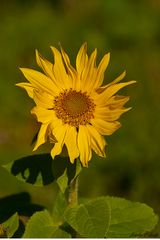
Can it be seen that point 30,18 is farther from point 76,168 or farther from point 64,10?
point 76,168

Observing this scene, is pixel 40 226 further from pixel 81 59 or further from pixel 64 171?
pixel 81 59

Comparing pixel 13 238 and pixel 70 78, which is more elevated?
pixel 70 78

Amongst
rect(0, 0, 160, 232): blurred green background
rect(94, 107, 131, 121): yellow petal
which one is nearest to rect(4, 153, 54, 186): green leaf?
rect(94, 107, 131, 121): yellow petal

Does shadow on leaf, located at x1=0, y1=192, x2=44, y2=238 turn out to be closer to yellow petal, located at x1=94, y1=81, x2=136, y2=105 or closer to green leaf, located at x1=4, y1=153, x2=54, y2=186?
green leaf, located at x1=4, y1=153, x2=54, y2=186

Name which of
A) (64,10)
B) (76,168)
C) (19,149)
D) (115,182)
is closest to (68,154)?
(76,168)

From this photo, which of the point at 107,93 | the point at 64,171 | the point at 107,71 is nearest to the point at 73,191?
the point at 64,171

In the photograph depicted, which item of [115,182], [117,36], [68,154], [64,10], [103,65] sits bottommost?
[115,182]
